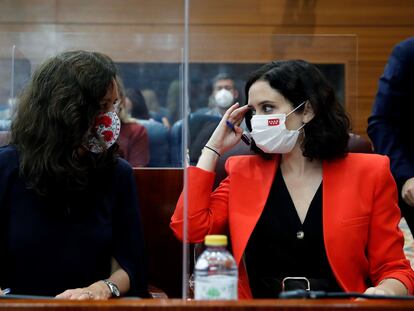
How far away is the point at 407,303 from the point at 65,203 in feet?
3.14

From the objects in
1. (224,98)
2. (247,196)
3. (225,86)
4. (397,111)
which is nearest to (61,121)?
(247,196)

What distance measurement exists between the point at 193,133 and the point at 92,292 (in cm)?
204

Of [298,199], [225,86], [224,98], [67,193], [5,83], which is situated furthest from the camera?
[225,86]

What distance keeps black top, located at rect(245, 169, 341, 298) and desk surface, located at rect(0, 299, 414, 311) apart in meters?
0.68

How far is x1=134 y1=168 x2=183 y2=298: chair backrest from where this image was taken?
1.96 metres

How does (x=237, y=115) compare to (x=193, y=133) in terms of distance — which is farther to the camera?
(x=193, y=133)

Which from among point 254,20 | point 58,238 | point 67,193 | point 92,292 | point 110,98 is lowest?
point 92,292

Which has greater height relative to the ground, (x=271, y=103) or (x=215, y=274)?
(x=271, y=103)

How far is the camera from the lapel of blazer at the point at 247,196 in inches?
66.9

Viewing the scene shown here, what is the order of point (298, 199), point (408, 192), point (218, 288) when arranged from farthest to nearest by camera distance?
point (408, 192) → point (298, 199) → point (218, 288)

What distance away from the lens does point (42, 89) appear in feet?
5.42

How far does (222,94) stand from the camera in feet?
15.9

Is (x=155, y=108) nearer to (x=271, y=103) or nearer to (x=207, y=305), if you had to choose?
(x=271, y=103)

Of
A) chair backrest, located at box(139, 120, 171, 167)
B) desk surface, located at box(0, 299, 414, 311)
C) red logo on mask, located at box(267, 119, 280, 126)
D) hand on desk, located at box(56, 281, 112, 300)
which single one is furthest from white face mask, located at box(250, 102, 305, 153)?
chair backrest, located at box(139, 120, 171, 167)
